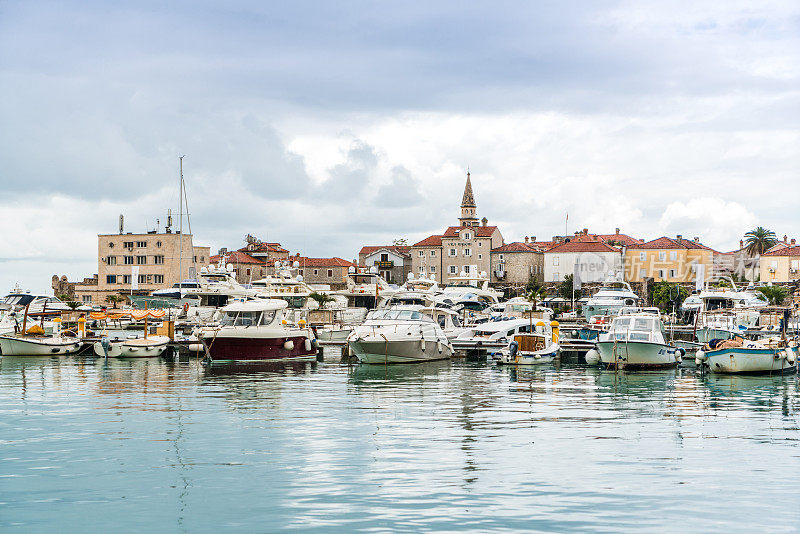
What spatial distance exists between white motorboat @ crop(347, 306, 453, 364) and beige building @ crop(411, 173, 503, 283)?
78.6 meters

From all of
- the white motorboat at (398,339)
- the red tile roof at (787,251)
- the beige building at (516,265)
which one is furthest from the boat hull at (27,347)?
the red tile roof at (787,251)

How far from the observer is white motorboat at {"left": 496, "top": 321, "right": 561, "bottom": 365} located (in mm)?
43594

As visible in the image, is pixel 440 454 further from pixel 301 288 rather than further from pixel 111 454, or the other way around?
pixel 301 288

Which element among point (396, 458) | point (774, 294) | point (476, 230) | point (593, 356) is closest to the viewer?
point (396, 458)

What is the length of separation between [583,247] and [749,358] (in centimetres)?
8592

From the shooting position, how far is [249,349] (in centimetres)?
4378

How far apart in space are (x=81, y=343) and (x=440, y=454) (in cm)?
3793

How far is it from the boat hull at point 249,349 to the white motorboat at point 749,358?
20.3 metres

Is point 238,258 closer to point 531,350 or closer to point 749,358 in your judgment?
point 531,350

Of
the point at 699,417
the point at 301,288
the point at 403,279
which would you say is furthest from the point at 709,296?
the point at 403,279

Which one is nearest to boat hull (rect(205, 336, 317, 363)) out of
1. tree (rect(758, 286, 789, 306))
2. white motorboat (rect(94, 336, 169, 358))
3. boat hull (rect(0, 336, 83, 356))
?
white motorboat (rect(94, 336, 169, 358))

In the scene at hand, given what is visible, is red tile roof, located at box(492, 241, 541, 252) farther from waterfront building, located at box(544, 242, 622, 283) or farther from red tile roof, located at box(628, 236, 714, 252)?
red tile roof, located at box(628, 236, 714, 252)

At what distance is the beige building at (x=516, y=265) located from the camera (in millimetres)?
125875

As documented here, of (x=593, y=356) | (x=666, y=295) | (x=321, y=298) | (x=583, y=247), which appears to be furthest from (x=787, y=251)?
(x=593, y=356)
